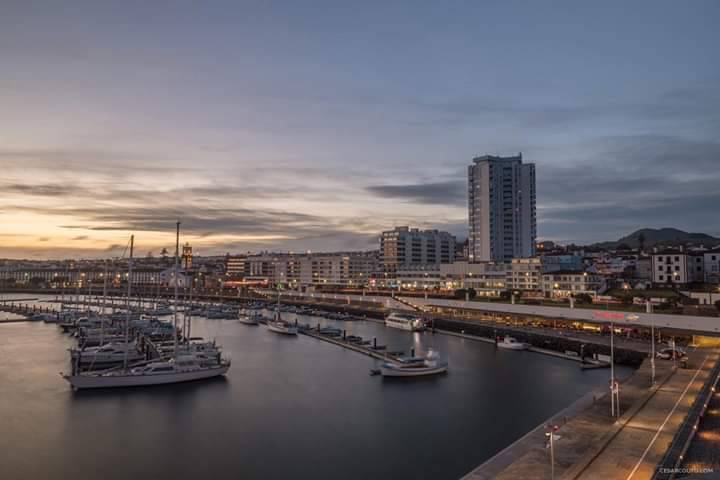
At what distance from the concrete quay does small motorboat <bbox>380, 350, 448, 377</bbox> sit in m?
10.4

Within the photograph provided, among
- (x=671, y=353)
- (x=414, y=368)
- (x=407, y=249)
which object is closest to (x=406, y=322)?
(x=414, y=368)

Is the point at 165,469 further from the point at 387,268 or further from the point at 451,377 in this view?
the point at 387,268

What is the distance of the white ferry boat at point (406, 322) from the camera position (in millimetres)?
49138

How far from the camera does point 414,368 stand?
28547 mm

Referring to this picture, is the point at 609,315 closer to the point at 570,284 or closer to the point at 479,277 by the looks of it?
the point at 570,284

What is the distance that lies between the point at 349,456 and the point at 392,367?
11.7 metres

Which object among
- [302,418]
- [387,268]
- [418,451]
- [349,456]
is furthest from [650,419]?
[387,268]

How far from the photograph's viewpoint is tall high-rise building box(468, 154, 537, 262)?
3600 inches

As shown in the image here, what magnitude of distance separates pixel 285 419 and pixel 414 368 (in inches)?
382

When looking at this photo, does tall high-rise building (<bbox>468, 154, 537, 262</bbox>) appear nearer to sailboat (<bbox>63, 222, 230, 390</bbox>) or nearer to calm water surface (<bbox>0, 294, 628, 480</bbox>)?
calm water surface (<bbox>0, 294, 628, 480</bbox>)

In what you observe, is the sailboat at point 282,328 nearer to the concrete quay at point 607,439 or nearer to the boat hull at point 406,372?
the boat hull at point 406,372

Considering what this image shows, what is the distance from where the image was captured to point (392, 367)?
28578 millimetres

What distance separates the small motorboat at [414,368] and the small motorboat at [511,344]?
9193 mm

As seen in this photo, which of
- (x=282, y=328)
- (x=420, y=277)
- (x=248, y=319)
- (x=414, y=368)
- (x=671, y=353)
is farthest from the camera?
(x=420, y=277)
